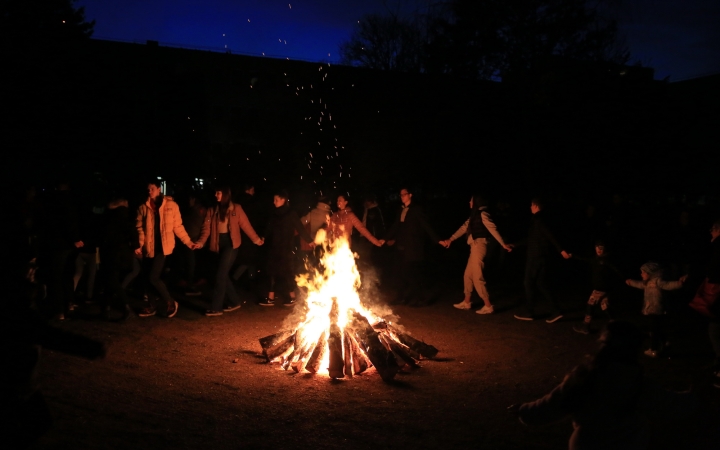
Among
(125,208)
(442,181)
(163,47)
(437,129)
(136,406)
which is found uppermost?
(163,47)

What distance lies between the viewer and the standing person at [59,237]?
8969mm

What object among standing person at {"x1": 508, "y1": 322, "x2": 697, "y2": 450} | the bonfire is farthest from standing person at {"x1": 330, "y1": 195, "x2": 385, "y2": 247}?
standing person at {"x1": 508, "y1": 322, "x2": 697, "y2": 450}

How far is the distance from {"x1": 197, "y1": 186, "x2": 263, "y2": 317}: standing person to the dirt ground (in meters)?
0.62

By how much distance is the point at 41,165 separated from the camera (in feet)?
95.9

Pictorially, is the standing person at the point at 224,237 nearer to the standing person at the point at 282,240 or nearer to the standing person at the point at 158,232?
the standing person at the point at 158,232

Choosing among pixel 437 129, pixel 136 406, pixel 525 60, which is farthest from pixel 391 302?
pixel 437 129

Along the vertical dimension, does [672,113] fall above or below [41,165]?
above

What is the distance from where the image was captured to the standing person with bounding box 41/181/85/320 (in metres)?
8.97

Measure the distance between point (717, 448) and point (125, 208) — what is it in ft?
26.5

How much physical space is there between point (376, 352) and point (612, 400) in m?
3.93

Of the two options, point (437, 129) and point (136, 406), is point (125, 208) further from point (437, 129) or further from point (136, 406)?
point (437, 129)

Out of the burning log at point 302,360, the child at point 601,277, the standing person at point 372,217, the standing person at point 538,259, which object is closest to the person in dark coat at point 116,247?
the burning log at point 302,360

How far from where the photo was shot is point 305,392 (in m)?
6.41

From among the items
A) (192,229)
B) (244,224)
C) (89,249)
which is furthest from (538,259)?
(89,249)
